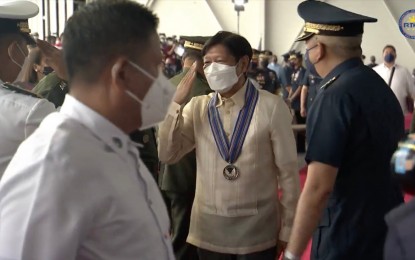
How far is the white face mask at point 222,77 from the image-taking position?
8.47 feet

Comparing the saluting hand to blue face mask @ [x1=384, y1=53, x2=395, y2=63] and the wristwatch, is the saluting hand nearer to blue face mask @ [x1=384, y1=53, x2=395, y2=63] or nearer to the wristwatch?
the wristwatch

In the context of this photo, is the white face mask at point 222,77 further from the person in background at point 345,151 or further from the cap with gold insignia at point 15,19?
the cap with gold insignia at point 15,19

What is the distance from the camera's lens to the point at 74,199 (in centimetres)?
121

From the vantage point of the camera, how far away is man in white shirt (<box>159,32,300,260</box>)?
247cm

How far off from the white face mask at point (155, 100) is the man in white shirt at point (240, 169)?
1060mm

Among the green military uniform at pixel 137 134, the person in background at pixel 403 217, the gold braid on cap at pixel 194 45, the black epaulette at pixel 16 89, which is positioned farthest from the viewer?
the gold braid on cap at pixel 194 45

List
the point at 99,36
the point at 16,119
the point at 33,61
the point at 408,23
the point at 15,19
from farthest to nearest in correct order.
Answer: the point at 408,23
the point at 33,61
the point at 15,19
the point at 16,119
the point at 99,36

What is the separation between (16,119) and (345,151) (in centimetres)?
113

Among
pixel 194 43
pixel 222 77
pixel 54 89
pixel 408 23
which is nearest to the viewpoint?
pixel 222 77

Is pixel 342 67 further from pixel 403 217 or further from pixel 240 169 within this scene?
pixel 403 217

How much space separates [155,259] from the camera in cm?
134

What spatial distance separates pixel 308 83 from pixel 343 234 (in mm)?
6052

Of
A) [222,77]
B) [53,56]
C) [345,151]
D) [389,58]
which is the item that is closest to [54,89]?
[53,56]

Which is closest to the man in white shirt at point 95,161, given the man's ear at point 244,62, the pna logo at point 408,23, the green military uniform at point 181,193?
the man's ear at point 244,62
